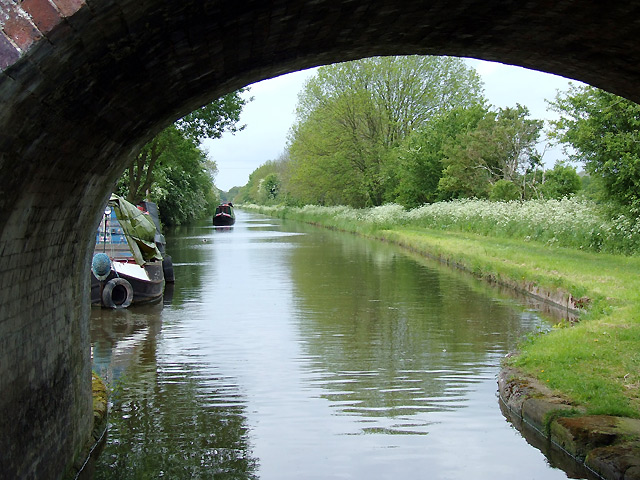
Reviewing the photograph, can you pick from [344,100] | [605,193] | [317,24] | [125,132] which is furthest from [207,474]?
[344,100]

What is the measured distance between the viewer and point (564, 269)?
1666 centimetres

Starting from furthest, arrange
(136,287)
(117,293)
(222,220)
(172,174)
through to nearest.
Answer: (222,220) < (172,174) < (136,287) < (117,293)

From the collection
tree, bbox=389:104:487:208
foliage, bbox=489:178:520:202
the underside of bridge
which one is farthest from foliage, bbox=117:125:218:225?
the underside of bridge

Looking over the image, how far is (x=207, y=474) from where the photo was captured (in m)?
6.86

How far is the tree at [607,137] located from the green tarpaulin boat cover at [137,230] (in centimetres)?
1071

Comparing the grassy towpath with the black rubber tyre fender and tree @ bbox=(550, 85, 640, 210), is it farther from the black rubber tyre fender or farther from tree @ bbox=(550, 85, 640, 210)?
the black rubber tyre fender

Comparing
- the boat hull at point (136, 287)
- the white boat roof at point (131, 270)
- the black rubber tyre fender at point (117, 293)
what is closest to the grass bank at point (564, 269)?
the boat hull at point (136, 287)

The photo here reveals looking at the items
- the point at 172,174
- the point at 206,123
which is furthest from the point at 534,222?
the point at 172,174

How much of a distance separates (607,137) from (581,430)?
13.2 meters

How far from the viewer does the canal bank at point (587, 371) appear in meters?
6.47

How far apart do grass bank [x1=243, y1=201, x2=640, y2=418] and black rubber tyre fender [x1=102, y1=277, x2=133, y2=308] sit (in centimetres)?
868

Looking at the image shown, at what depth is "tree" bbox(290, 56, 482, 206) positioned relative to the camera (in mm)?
48344

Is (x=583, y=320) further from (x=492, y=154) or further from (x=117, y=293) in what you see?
(x=492, y=154)

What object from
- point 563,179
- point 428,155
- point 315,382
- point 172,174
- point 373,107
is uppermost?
point 373,107
